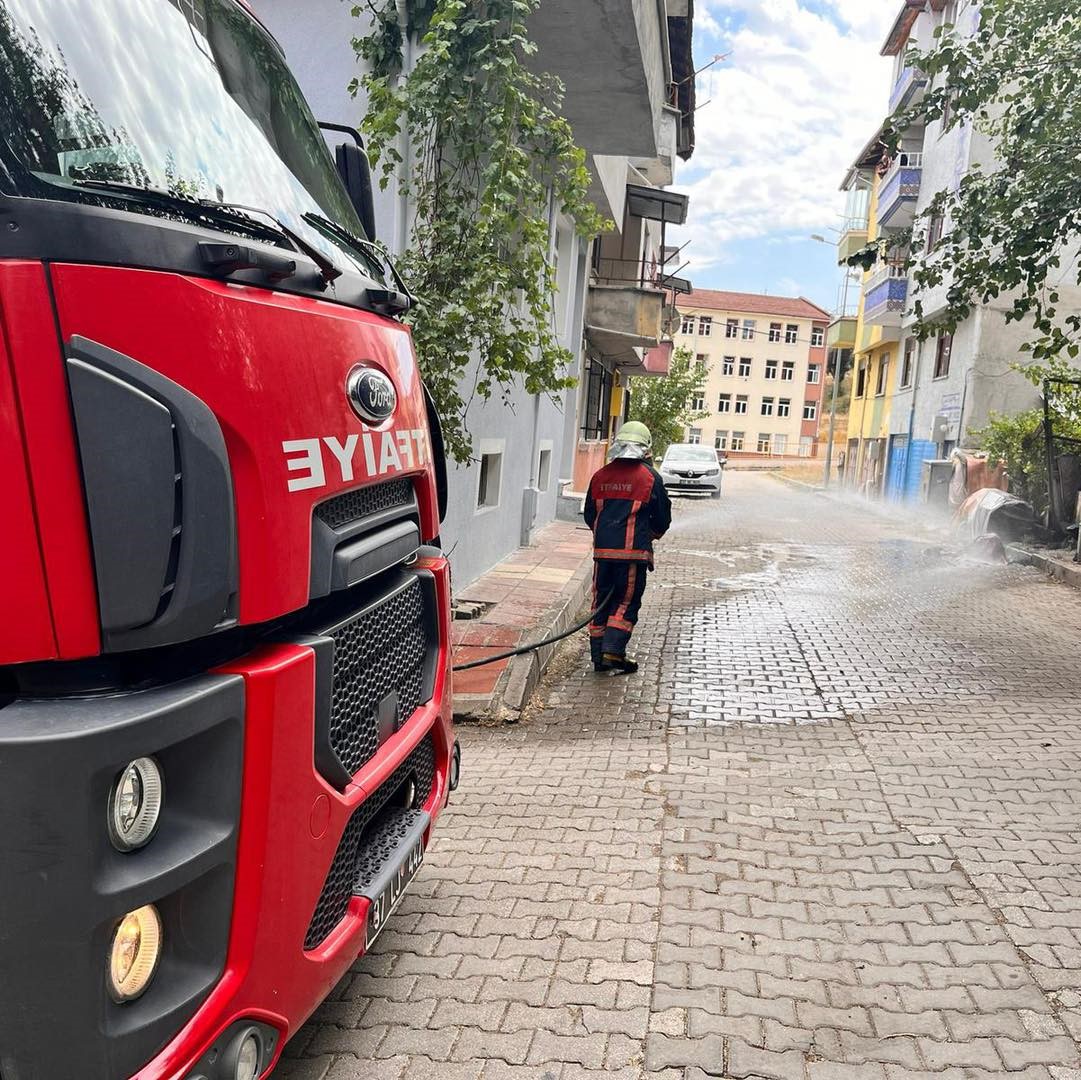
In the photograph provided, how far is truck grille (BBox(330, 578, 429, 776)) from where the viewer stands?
1.99 meters

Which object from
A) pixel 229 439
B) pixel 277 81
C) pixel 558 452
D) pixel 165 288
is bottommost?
pixel 558 452

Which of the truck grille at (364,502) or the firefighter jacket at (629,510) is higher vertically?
the truck grille at (364,502)

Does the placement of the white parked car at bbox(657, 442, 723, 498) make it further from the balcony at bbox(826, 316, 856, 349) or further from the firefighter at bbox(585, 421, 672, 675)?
the firefighter at bbox(585, 421, 672, 675)

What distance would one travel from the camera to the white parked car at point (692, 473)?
2520 cm

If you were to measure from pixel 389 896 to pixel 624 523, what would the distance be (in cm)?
431

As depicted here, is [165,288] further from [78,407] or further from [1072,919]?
[1072,919]

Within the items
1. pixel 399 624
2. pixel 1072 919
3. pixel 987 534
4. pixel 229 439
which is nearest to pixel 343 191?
pixel 399 624

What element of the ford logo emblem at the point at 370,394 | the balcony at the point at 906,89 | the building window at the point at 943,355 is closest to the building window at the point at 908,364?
the building window at the point at 943,355

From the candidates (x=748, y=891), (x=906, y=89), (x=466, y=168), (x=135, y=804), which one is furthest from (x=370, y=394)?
(x=906, y=89)

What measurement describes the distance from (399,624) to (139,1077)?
113cm

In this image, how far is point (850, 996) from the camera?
2.71 m

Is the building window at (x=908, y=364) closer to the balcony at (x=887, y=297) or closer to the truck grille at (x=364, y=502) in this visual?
the balcony at (x=887, y=297)

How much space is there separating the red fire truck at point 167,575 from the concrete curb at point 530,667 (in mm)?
3442

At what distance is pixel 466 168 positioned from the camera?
6164 millimetres
